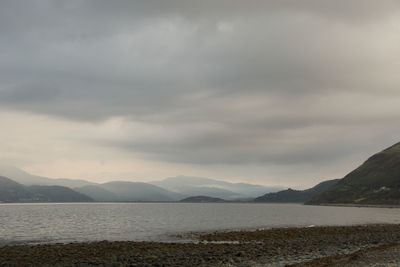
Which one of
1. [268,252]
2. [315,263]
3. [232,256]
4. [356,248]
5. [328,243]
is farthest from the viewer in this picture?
[328,243]

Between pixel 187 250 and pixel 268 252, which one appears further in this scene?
pixel 187 250

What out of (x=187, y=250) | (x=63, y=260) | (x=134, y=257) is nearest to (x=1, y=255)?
(x=63, y=260)

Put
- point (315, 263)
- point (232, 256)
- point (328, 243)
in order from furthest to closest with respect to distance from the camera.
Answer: point (328, 243)
point (232, 256)
point (315, 263)

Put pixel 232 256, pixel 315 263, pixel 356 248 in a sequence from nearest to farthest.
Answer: pixel 315 263 → pixel 232 256 → pixel 356 248

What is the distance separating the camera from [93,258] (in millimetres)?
44562

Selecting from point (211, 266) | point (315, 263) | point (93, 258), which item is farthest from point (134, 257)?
point (315, 263)

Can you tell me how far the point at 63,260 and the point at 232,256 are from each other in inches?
844

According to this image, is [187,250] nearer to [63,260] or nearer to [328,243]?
[63,260]

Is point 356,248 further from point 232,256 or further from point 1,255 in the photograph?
point 1,255

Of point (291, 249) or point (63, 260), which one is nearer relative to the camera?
point (63, 260)

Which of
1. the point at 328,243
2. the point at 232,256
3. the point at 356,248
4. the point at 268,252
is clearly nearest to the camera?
the point at 232,256

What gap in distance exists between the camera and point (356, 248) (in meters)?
50.4

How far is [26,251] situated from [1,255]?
401 cm

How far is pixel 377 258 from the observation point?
38.2 meters
